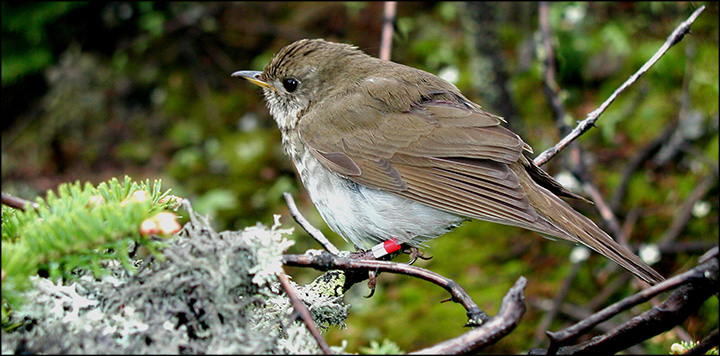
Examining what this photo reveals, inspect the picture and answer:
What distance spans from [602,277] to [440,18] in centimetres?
365

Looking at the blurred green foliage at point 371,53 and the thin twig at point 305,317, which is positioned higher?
the blurred green foliage at point 371,53

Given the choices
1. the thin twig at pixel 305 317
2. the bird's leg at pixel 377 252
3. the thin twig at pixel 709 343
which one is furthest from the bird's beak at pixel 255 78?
the thin twig at pixel 709 343

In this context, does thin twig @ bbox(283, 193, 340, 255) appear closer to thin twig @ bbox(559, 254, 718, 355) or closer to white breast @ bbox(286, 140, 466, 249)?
white breast @ bbox(286, 140, 466, 249)

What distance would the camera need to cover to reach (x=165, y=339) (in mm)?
1343

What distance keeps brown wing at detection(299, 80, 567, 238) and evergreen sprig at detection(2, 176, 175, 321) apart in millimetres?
1682

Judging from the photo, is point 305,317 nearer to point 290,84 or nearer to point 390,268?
point 390,268

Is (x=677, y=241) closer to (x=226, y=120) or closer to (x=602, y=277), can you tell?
(x=602, y=277)

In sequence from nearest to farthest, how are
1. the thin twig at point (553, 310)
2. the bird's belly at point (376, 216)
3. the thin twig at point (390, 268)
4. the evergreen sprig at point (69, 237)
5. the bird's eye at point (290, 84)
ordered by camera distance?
the evergreen sprig at point (69, 237) < the thin twig at point (390, 268) < the bird's belly at point (376, 216) < the bird's eye at point (290, 84) < the thin twig at point (553, 310)

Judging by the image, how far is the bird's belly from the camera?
10.0 feet

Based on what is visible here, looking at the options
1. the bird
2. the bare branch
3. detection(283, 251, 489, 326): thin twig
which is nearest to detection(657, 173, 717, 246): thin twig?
the bird

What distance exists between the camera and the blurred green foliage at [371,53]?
14.7 feet

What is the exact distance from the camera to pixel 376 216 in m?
3.06

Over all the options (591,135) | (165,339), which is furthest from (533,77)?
(165,339)

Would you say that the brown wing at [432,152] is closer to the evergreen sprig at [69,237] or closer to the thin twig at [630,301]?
the thin twig at [630,301]
